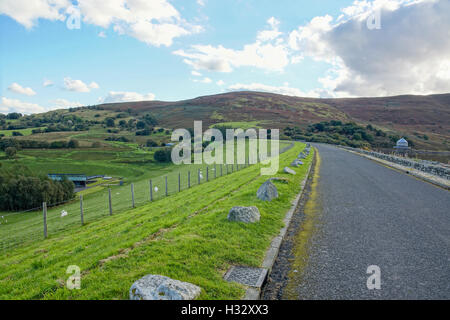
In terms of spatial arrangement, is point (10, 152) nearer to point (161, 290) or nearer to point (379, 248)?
point (161, 290)

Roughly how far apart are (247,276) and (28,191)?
2013 inches

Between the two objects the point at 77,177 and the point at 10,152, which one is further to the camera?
the point at 10,152

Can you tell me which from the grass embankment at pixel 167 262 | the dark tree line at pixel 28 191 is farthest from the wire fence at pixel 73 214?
the dark tree line at pixel 28 191

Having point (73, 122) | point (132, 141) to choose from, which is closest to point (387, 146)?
point (132, 141)

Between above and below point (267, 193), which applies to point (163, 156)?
below

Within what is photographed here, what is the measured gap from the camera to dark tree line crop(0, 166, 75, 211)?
42.7 metres

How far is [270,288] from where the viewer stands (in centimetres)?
502

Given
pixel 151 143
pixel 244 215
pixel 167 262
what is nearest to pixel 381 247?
pixel 244 215

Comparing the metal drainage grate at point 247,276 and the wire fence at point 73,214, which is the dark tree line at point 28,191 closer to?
the wire fence at point 73,214

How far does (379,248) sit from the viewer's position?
Result: 669 centimetres

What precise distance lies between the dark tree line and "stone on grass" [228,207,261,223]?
1753 inches

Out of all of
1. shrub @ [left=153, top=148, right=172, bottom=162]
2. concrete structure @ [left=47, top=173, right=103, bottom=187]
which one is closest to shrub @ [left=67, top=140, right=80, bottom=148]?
concrete structure @ [left=47, top=173, right=103, bottom=187]

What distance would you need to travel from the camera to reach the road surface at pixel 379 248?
15.9 ft
